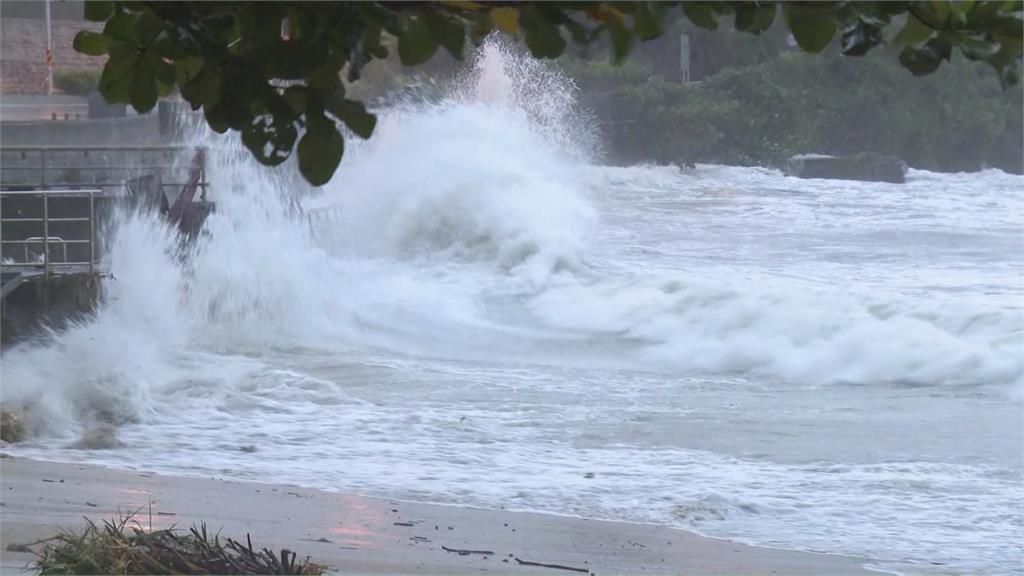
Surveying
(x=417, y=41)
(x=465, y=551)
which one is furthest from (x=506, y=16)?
(x=465, y=551)

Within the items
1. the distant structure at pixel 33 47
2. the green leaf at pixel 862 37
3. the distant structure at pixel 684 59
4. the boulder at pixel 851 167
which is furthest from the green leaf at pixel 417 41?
the distant structure at pixel 33 47

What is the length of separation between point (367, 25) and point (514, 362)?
11.2 meters

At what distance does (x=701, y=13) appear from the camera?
6.75 feet

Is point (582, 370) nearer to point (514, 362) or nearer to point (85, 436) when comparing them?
point (514, 362)

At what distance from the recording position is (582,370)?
41.3ft

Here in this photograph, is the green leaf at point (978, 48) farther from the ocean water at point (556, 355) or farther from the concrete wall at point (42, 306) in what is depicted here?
the concrete wall at point (42, 306)

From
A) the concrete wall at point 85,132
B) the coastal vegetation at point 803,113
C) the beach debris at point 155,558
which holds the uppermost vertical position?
the coastal vegetation at point 803,113

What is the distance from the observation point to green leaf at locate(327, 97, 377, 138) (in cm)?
199

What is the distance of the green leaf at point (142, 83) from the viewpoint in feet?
6.79

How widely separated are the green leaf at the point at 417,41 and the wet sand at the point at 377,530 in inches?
146

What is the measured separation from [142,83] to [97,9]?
12 cm

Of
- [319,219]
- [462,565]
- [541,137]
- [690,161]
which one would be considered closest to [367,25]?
[462,565]

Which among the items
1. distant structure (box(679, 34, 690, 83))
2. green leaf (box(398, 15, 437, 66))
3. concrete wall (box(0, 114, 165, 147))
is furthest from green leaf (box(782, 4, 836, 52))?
distant structure (box(679, 34, 690, 83))

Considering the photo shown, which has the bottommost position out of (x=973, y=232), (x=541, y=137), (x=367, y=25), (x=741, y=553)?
(x=741, y=553)
